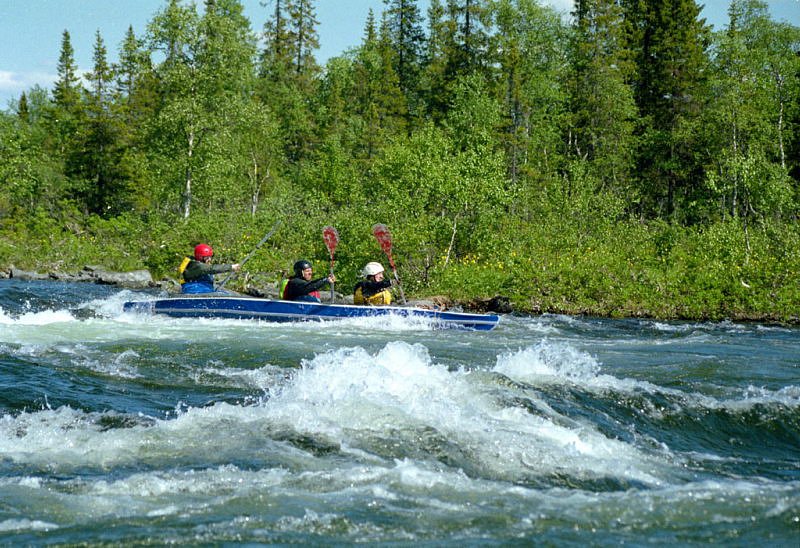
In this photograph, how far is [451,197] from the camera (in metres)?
21.6

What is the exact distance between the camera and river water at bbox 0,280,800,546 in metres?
4.43

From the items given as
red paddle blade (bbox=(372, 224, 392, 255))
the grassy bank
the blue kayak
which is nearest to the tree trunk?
the grassy bank

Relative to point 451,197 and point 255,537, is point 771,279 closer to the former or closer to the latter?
point 451,197

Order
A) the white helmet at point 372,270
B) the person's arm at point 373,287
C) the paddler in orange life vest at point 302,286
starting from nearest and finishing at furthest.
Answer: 1. the paddler in orange life vest at point 302,286
2. the person's arm at point 373,287
3. the white helmet at point 372,270

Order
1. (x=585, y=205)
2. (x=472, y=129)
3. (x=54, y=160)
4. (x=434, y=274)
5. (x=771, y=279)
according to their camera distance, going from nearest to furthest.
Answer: (x=771, y=279), (x=434, y=274), (x=585, y=205), (x=472, y=129), (x=54, y=160)

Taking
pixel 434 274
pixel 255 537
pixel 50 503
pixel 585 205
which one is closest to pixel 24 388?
pixel 50 503

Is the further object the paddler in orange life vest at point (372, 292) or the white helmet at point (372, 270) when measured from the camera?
the white helmet at point (372, 270)

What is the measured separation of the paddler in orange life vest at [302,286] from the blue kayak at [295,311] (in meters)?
0.43

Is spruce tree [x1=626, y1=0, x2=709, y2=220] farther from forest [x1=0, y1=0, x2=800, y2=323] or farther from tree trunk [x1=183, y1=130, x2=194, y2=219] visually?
tree trunk [x1=183, y1=130, x2=194, y2=219]

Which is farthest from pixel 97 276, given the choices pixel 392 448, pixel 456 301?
pixel 392 448

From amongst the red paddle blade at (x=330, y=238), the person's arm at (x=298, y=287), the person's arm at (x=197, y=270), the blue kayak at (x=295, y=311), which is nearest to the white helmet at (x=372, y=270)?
the person's arm at (x=298, y=287)

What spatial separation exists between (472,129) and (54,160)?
838 inches

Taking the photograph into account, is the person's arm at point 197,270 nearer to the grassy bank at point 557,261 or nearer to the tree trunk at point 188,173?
the grassy bank at point 557,261

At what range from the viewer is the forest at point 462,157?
19.9 meters
